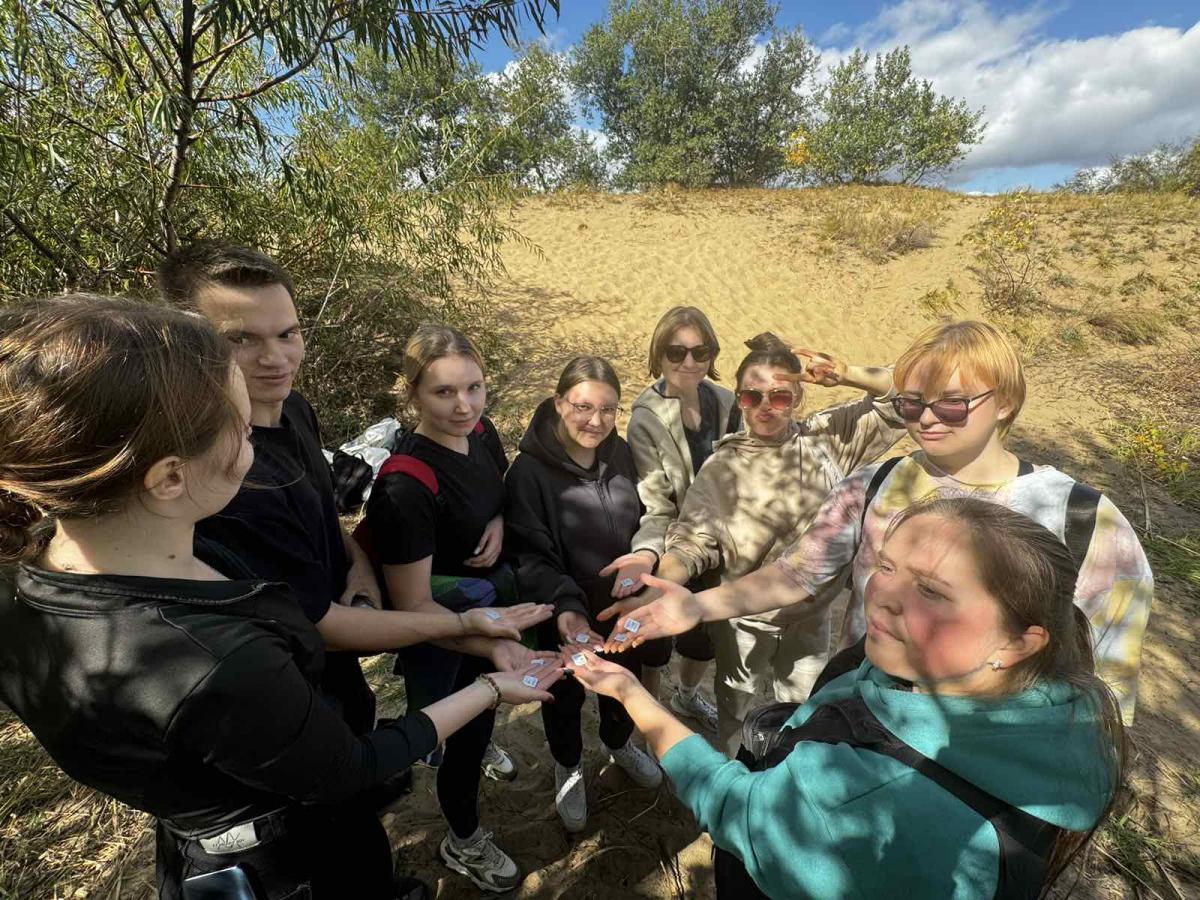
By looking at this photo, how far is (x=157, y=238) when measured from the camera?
377cm

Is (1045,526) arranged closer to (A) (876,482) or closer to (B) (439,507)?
(A) (876,482)

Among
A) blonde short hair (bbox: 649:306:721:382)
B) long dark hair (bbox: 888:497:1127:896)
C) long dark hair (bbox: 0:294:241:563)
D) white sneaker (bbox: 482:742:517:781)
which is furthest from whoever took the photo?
blonde short hair (bbox: 649:306:721:382)

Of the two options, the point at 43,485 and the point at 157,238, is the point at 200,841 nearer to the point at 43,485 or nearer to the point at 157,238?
the point at 43,485

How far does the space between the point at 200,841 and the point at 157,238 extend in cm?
420

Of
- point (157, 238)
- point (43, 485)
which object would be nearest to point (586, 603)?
point (43, 485)

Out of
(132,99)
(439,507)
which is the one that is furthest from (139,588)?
(132,99)

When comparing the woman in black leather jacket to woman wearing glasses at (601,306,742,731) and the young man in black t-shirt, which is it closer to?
the young man in black t-shirt

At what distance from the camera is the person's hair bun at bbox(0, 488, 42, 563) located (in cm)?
85

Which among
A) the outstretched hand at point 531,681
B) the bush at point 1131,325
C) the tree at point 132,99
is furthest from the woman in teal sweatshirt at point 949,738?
the bush at point 1131,325

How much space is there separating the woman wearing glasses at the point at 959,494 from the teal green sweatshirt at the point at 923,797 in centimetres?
59

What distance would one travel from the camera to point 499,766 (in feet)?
8.77

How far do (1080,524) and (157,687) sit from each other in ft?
6.49

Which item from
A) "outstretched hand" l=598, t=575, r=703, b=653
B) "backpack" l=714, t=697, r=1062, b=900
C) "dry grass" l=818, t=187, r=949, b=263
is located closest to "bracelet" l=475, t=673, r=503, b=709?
"outstretched hand" l=598, t=575, r=703, b=653

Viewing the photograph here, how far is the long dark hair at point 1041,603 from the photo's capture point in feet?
3.05
